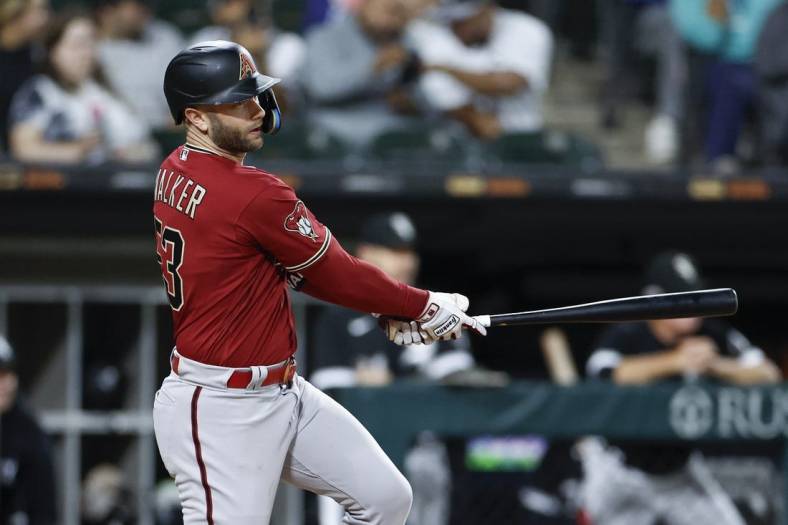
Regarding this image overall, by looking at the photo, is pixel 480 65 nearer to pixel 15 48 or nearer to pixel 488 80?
pixel 488 80

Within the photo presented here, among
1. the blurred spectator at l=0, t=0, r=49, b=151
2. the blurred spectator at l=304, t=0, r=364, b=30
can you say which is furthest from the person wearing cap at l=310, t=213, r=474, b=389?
the blurred spectator at l=304, t=0, r=364, b=30

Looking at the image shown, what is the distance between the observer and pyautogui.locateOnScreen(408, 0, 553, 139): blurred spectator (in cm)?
778

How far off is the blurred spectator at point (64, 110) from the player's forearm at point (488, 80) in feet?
5.33

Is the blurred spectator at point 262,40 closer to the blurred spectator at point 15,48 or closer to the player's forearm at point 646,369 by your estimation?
the blurred spectator at point 15,48

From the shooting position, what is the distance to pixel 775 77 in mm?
7453

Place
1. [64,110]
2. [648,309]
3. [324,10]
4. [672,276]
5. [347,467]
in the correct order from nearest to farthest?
[347,467], [648,309], [672,276], [64,110], [324,10]

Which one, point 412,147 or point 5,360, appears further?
point 412,147

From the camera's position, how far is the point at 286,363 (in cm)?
376

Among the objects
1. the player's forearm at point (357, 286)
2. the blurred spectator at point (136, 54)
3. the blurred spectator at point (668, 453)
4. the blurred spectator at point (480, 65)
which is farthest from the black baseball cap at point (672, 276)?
the blurred spectator at point (136, 54)

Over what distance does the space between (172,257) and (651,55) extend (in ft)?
18.7

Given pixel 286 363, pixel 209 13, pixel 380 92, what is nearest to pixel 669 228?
pixel 380 92

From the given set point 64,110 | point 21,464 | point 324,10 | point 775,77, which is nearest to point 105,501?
point 21,464

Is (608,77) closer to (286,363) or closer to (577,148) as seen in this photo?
(577,148)

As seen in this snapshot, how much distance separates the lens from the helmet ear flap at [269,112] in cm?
368
